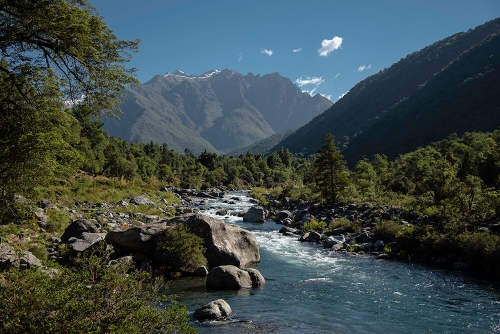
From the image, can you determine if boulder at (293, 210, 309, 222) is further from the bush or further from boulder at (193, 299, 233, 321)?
boulder at (193, 299, 233, 321)

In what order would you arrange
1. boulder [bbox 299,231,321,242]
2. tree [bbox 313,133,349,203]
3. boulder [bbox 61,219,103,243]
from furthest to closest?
tree [bbox 313,133,349,203]
boulder [bbox 299,231,321,242]
boulder [bbox 61,219,103,243]

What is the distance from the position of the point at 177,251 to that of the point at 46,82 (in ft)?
30.5

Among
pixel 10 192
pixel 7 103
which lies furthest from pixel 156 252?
pixel 7 103

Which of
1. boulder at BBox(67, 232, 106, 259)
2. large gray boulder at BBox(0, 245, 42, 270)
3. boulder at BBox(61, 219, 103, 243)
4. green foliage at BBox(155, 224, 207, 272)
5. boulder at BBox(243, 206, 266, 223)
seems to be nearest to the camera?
large gray boulder at BBox(0, 245, 42, 270)

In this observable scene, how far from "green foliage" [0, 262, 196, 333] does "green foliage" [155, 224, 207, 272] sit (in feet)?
30.7

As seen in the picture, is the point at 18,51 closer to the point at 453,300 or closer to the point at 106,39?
the point at 106,39

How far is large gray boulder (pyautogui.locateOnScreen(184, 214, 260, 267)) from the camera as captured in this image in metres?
17.9

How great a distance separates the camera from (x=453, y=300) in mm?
14062

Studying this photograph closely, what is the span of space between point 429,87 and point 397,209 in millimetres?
173759

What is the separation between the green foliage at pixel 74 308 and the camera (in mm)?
5816

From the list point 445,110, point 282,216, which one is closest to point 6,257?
point 282,216

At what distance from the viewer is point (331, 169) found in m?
37.1

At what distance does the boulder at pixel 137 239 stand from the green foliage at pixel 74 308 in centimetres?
998

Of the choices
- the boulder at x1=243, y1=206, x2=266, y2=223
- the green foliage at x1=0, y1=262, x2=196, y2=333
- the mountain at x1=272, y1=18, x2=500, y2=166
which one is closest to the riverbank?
the boulder at x1=243, y1=206, x2=266, y2=223
